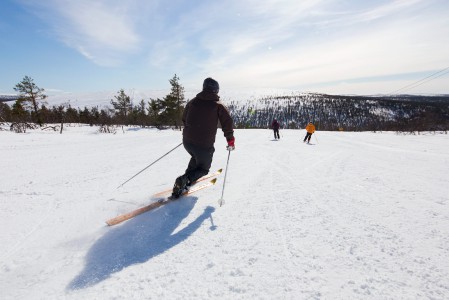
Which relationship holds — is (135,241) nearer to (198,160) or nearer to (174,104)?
(198,160)

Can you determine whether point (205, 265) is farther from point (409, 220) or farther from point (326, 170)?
point (326, 170)

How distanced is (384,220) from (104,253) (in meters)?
3.25

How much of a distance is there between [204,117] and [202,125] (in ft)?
0.44

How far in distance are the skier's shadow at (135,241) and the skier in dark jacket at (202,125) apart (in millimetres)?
650

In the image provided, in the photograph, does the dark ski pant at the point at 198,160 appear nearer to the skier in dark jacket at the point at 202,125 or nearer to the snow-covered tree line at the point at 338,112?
the skier in dark jacket at the point at 202,125

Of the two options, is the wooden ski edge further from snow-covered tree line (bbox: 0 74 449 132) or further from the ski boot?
snow-covered tree line (bbox: 0 74 449 132)

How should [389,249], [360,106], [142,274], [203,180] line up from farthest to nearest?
[360,106] < [203,180] < [389,249] < [142,274]

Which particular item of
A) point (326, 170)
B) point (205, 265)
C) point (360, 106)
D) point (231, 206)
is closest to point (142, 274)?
point (205, 265)

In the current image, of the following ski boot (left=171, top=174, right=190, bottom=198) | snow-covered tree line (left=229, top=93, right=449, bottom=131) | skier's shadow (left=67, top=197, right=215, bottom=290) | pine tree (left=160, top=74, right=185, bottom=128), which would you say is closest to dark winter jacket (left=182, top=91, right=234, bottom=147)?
ski boot (left=171, top=174, right=190, bottom=198)

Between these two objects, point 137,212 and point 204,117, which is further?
point 204,117

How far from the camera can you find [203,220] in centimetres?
341

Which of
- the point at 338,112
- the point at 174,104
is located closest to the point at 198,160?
the point at 174,104

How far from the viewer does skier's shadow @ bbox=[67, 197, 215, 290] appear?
232cm

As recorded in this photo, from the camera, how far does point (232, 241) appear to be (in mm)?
2805
